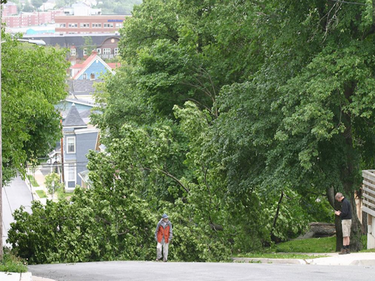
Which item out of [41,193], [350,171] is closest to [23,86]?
[350,171]

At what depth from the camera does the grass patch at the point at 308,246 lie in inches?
936

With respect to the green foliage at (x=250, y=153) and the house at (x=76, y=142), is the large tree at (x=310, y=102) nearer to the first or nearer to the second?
the green foliage at (x=250, y=153)

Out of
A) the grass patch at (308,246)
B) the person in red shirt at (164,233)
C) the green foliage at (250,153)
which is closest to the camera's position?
the green foliage at (250,153)

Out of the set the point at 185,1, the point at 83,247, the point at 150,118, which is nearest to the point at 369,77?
the point at 83,247

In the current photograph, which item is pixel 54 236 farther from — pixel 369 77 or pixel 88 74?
pixel 88 74

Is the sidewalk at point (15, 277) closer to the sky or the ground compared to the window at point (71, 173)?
closer to the ground

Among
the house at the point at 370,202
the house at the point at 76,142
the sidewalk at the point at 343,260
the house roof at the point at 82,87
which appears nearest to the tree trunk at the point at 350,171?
the house at the point at 370,202

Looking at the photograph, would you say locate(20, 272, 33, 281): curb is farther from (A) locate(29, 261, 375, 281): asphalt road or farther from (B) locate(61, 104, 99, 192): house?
(B) locate(61, 104, 99, 192): house

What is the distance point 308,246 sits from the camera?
25.0 metres

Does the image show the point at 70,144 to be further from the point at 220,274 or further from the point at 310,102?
the point at 220,274

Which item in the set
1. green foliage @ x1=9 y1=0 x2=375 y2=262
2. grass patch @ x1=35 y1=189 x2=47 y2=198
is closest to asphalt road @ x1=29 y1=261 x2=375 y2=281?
green foliage @ x1=9 y1=0 x2=375 y2=262

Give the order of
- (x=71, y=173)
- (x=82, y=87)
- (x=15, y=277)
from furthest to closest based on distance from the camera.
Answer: (x=82, y=87) → (x=71, y=173) → (x=15, y=277)

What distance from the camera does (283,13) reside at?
2084 cm

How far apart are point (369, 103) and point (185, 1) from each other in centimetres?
1362
